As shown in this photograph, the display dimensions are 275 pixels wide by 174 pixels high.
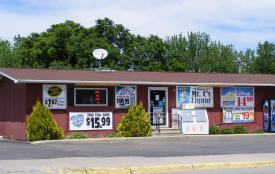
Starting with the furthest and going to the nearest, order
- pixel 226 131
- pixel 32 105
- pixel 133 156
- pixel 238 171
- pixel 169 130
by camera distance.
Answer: pixel 226 131 < pixel 169 130 < pixel 32 105 < pixel 133 156 < pixel 238 171

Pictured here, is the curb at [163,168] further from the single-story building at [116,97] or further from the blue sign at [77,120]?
the blue sign at [77,120]

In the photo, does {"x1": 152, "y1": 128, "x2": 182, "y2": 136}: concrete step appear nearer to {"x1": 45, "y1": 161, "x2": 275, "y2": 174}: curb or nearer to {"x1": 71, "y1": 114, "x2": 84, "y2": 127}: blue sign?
{"x1": 71, "y1": 114, "x2": 84, "y2": 127}: blue sign

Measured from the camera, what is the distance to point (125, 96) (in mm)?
21547

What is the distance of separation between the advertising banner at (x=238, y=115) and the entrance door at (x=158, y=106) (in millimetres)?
3495

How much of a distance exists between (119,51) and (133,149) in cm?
3505

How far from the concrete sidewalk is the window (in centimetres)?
824

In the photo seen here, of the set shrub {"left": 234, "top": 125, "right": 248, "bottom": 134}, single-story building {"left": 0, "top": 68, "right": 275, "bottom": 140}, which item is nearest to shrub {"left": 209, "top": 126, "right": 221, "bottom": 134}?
single-story building {"left": 0, "top": 68, "right": 275, "bottom": 140}

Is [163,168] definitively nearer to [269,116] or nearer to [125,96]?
[125,96]

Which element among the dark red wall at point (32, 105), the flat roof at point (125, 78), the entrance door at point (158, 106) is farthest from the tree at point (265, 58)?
the entrance door at point (158, 106)

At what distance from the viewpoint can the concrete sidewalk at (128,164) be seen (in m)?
10.7

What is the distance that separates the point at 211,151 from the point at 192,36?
42888mm

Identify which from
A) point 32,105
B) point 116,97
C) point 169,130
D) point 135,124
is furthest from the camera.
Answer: point 169,130

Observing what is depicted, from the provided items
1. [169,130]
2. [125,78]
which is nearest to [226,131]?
[169,130]

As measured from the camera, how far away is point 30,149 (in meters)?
15.2
